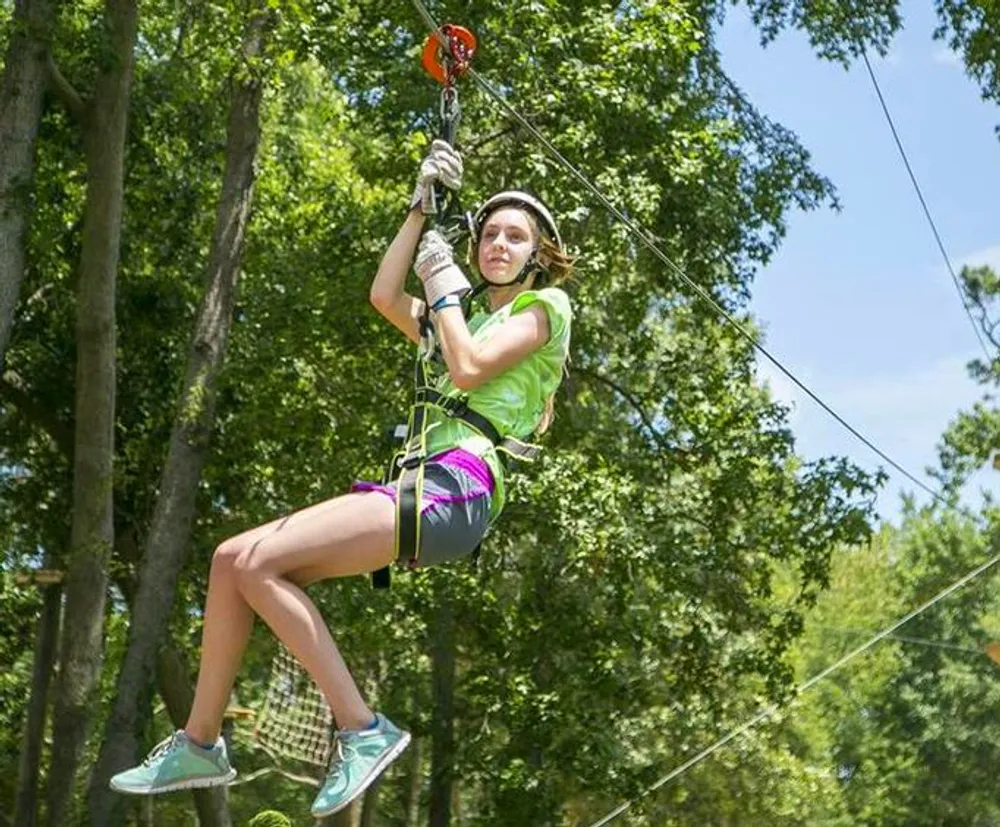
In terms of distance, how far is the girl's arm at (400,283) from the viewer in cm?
484

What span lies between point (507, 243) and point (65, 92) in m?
11.5

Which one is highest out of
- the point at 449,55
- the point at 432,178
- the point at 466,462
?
the point at 449,55

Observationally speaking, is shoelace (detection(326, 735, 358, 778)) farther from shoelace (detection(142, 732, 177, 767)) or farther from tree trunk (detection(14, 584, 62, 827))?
tree trunk (detection(14, 584, 62, 827))

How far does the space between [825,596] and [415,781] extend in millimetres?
20095

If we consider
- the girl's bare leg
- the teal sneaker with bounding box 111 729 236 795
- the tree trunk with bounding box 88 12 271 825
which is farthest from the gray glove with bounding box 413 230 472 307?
the tree trunk with bounding box 88 12 271 825

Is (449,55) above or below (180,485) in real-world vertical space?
below

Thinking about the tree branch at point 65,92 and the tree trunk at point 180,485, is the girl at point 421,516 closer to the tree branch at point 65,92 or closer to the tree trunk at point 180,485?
the tree branch at point 65,92

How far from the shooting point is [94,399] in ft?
52.1

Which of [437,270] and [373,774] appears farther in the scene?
[437,270]

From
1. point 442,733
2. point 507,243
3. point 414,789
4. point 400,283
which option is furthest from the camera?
point 414,789

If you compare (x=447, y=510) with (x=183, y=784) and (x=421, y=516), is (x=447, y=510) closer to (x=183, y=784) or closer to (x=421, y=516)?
(x=421, y=516)

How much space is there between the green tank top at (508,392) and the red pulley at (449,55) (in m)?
0.80

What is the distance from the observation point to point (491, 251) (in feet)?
15.6

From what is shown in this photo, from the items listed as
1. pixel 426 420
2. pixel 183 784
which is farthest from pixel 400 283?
pixel 183 784
